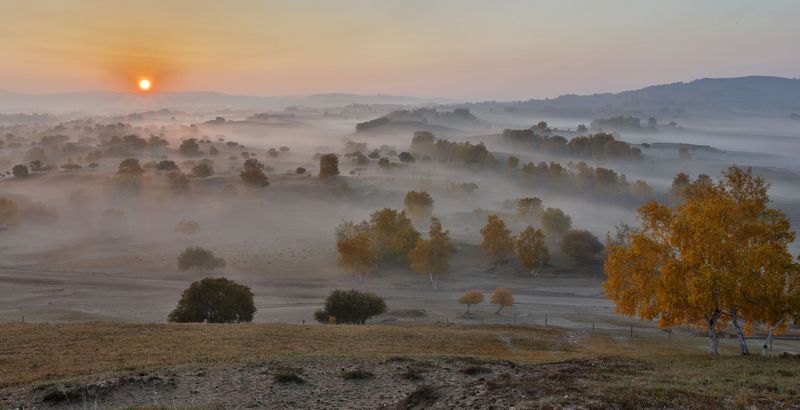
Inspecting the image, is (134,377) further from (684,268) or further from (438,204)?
(438,204)

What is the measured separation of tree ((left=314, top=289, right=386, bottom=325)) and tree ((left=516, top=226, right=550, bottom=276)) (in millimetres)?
32258

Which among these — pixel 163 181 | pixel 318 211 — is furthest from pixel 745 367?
pixel 163 181

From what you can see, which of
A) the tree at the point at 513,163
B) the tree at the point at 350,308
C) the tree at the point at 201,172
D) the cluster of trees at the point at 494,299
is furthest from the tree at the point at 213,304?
the tree at the point at 513,163

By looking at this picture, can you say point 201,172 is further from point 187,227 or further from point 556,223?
point 556,223

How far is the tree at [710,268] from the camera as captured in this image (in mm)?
25516

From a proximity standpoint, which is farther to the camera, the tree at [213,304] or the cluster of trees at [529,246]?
the cluster of trees at [529,246]

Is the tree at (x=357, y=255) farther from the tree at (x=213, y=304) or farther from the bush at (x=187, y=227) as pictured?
the bush at (x=187, y=227)

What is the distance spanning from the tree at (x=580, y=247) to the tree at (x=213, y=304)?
2073 inches

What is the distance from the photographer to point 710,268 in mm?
25703

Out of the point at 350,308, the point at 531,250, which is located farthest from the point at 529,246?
the point at 350,308

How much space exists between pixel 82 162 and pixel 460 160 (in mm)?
133686

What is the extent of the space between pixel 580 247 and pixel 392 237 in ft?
97.4

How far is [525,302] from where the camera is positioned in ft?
209

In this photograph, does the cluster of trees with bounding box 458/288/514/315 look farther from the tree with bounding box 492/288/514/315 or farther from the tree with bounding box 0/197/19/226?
the tree with bounding box 0/197/19/226
